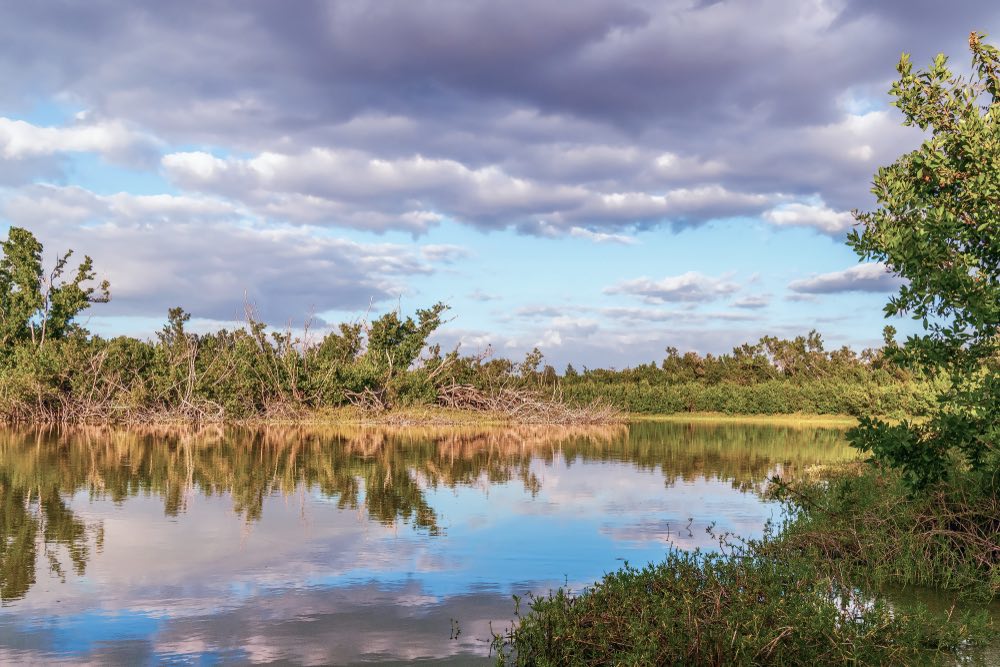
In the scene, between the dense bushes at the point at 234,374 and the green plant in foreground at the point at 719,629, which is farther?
the dense bushes at the point at 234,374

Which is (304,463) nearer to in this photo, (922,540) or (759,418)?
(922,540)

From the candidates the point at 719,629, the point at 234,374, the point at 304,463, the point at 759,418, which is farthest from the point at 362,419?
the point at 719,629

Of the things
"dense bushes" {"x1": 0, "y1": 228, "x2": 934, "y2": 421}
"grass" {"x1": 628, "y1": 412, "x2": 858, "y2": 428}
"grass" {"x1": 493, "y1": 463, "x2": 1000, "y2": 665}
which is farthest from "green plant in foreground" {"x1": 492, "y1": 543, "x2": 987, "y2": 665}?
"grass" {"x1": 628, "y1": 412, "x2": 858, "y2": 428}

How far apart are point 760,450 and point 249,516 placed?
26.4 metres

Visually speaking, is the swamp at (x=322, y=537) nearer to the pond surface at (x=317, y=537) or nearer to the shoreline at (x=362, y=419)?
the pond surface at (x=317, y=537)

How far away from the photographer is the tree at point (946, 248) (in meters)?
12.1

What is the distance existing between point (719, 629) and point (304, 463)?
73.6ft

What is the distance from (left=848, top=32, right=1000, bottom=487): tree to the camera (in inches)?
478

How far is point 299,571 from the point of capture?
507 inches

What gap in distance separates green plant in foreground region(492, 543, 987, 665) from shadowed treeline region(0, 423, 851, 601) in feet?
24.8

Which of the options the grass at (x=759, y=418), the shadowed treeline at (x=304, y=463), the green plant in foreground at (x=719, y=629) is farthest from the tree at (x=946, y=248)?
the grass at (x=759, y=418)

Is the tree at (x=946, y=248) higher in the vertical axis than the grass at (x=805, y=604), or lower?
higher

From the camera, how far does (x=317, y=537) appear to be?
51.4ft

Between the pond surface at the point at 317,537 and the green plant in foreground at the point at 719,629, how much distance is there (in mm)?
1181
